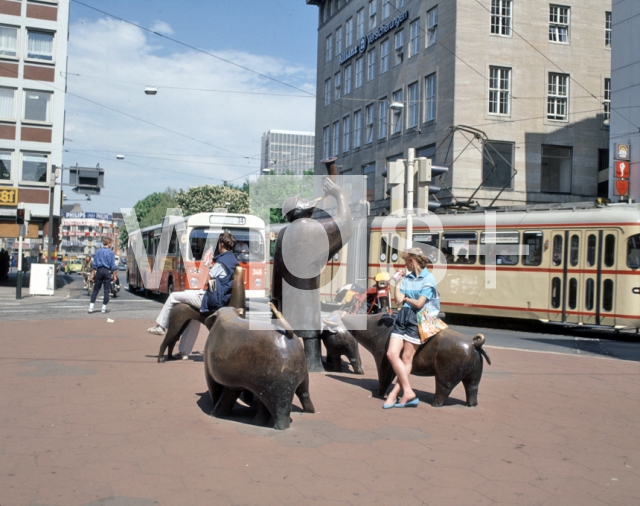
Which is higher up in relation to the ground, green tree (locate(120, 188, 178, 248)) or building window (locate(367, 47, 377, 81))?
building window (locate(367, 47, 377, 81))

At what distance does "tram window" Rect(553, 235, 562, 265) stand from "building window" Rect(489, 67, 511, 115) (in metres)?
17.0

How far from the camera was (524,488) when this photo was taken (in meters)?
4.49

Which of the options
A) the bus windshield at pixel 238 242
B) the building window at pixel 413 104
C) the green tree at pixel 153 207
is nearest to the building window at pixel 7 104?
the bus windshield at pixel 238 242

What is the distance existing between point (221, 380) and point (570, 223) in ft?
39.9

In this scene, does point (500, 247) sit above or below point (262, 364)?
above

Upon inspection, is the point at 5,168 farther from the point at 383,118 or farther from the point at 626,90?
the point at 626,90

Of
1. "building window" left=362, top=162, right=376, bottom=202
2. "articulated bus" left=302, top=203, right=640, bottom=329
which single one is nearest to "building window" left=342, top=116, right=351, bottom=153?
"building window" left=362, top=162, right=376, bottom=202

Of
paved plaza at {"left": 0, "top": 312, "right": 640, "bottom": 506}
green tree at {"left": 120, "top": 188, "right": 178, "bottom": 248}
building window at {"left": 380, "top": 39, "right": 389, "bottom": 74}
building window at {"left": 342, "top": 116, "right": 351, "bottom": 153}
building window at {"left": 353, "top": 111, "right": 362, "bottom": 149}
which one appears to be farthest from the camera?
green tree at {"left": 120, "top": 188, "right": 178, "bottom": 248}

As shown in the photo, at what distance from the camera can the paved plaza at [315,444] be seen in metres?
4.29

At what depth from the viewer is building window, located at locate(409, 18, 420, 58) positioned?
114ft

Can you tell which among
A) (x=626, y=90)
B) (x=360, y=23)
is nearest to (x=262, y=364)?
(x=626, y=90)

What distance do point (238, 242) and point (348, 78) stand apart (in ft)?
85.0

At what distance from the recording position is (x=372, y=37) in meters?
39.6

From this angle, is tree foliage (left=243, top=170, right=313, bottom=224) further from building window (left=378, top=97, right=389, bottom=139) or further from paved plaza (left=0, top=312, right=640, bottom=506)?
paved plaza (left=0, top=312, right=640, bottom=506)
